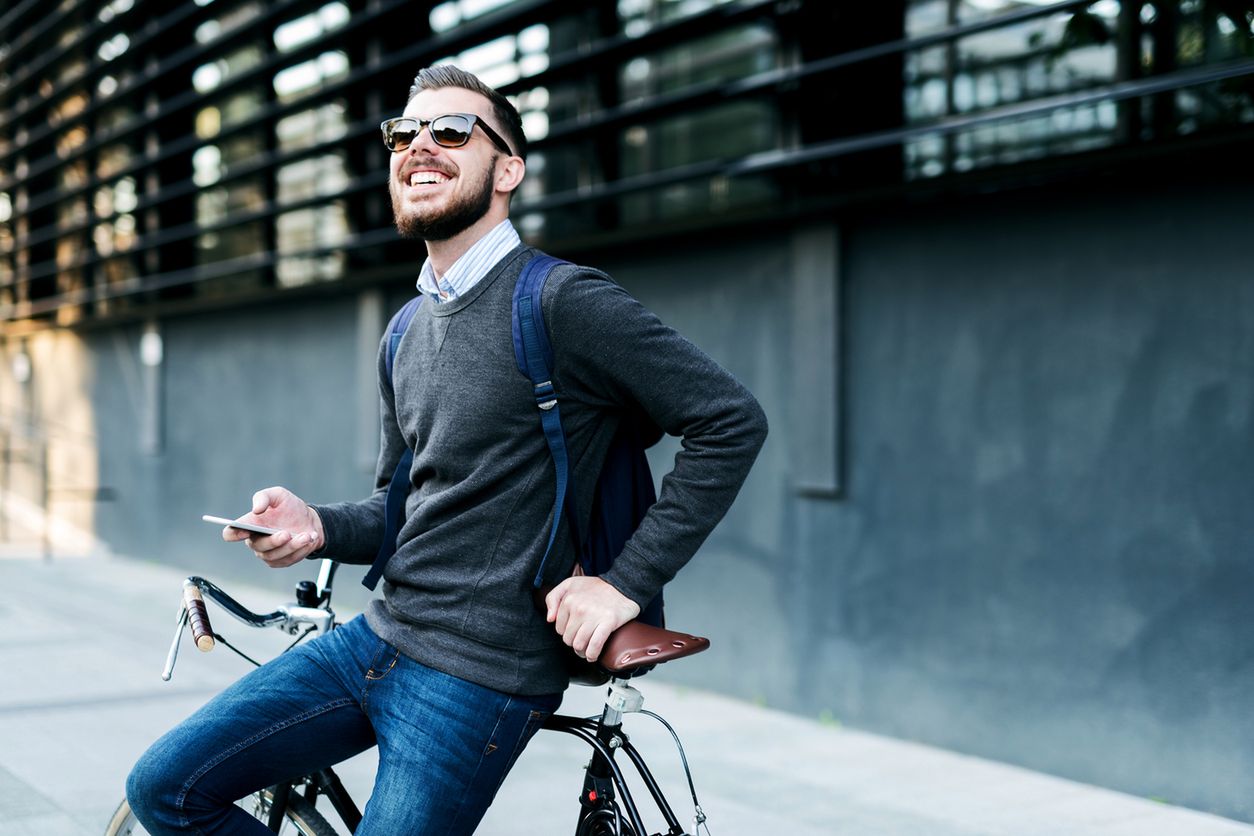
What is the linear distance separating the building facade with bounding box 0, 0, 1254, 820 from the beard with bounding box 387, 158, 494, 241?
2.84m

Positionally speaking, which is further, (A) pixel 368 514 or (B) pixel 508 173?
(A) pixel 368 514

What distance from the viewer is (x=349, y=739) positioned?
2.47 metres

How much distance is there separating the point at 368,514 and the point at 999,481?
3.14 metres

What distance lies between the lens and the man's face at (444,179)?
2430mm

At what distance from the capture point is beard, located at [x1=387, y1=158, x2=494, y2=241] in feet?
7.97

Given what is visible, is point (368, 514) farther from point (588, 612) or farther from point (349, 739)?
point (588, 612)

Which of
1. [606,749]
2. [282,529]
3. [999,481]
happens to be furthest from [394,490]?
[999,481]

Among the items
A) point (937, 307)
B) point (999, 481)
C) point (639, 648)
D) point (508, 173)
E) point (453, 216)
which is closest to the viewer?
point (639, 648)

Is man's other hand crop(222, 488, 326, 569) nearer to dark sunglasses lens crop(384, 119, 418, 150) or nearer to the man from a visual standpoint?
the man

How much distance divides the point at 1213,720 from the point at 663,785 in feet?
6.42

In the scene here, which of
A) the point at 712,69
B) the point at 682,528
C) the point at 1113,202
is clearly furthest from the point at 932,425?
the point at 682,528

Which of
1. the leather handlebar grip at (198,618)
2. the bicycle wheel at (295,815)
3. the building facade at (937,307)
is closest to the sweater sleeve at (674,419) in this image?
the leather handlebar grip at (198,618)

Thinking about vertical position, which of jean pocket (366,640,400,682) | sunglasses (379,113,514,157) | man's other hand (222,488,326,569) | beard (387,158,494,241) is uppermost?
sunglasses (379,113,514,157)

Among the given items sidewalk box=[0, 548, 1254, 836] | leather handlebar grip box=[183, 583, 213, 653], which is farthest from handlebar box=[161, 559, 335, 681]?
sidewalk box=[0, 548, 1254, 836]
